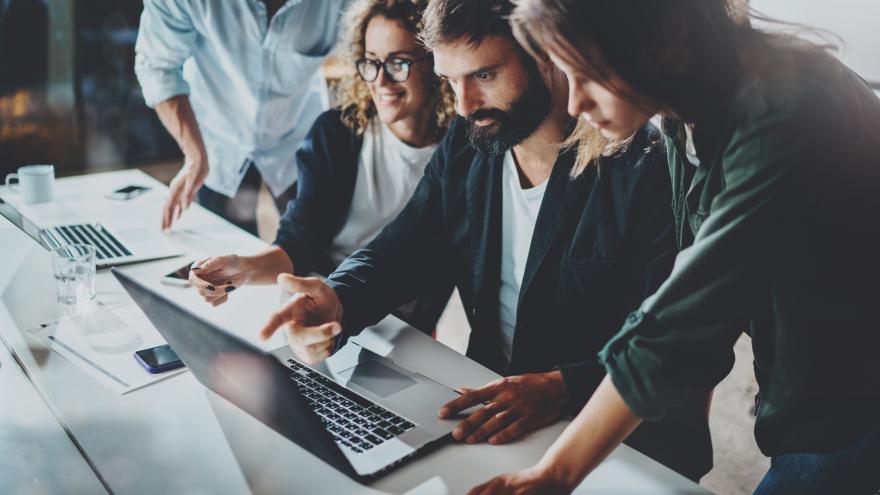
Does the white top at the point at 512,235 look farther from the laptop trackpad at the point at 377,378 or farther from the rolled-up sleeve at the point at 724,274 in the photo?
the rolled-up sleeve at the point at 724,274

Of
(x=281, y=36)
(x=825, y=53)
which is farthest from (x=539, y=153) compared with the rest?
(x=281, y=36)

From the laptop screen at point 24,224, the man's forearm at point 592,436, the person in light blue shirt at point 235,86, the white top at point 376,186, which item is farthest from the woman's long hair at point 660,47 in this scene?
the person in light blue shirt at point 235,86

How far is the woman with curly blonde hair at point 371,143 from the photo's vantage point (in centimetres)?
168

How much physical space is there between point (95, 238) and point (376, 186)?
668 mm

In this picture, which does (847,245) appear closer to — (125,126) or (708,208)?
(708,208)

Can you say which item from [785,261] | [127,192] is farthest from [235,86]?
[785,261]

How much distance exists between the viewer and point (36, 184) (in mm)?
1916

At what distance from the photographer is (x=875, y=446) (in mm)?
878

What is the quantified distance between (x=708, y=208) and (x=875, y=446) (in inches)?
14.4

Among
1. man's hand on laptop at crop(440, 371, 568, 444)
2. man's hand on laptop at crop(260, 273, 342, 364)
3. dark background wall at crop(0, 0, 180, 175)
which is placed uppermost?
man's hand on laptop at crop(260, 273, 342, 364)

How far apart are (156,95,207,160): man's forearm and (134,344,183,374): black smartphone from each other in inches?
35.0

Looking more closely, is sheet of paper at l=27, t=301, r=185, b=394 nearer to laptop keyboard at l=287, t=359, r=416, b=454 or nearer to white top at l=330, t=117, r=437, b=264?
laptop keyboard at l=287, t=359, r=416, b=454

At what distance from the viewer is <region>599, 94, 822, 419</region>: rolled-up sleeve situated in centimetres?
69

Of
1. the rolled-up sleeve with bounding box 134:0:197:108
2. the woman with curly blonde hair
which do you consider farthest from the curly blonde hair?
the rolled-up sleeve with bounding box 134:0:197:108
